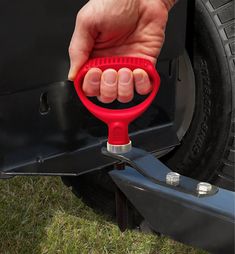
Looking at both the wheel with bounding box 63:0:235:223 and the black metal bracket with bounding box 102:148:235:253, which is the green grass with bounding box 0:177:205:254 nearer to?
the wheel with bounding box 63:0:235:223

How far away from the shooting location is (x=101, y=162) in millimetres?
2184

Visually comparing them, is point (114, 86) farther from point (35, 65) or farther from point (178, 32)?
point (178, 32)

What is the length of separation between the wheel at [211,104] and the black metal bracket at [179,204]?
0.74 meters

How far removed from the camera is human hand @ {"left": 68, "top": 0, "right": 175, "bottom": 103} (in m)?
1.46

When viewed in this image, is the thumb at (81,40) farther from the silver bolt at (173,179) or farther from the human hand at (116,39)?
the silver bolt at (173,179)

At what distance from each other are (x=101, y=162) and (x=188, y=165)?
0.40 meters

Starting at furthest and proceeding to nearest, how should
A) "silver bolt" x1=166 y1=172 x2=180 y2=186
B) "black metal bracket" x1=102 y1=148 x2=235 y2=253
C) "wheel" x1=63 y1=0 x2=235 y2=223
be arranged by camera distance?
"wheel" x1=63 y1=0 x2=235 y2=223 < "silver bolt" x1=166 y1=172 x2=180 y2=186 < "black metal bracket" x1=102 y1=148 x2=235 y2=253

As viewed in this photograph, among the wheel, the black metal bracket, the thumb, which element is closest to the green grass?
the wheel

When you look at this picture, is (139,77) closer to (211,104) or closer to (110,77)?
(110,77)

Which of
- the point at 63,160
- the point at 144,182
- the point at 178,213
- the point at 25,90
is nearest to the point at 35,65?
the point at 25,90

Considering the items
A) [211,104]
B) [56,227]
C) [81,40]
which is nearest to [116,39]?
[81,40]

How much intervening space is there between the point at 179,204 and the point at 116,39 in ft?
1.59

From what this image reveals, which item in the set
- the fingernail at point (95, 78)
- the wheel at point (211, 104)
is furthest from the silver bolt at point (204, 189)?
the wheel at point (211, 104)

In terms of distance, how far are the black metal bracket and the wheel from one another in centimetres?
74
